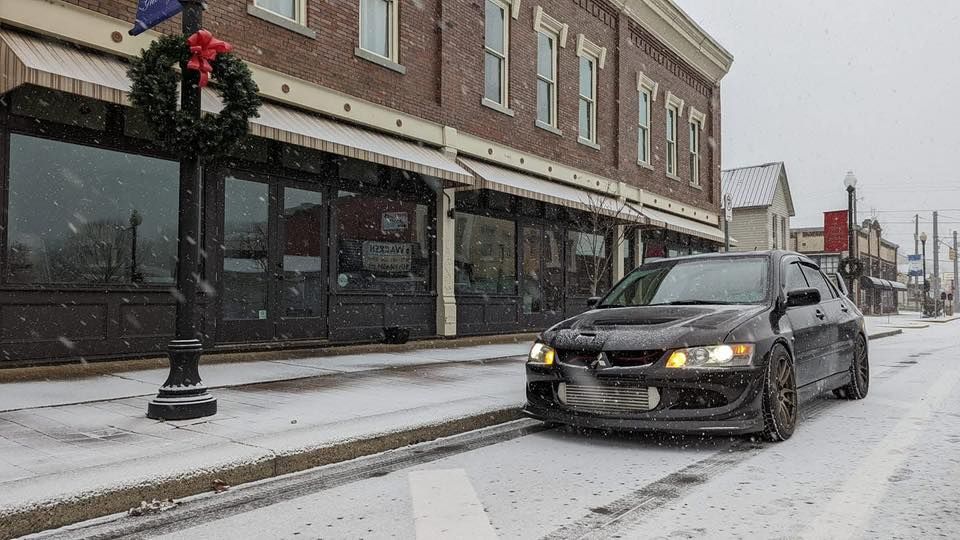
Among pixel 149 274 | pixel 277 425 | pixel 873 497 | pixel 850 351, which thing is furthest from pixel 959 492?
pixel 149 274

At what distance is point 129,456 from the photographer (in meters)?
4.78

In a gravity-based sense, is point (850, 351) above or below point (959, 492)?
above

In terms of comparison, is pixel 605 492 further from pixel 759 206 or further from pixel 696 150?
pixel 759 206

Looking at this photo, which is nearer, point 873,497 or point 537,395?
point 873,497

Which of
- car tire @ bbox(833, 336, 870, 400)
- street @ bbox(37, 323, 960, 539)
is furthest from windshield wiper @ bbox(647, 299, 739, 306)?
car tire @ bbox(833, 336, 870, 400)

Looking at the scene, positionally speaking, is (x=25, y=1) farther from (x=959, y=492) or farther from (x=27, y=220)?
(x=959, y=492)

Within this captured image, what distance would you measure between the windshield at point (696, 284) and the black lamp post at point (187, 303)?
368 cm

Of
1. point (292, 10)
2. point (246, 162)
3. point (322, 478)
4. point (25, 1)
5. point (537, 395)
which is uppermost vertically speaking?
point (292, 10)

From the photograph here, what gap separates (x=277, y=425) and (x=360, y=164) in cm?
698

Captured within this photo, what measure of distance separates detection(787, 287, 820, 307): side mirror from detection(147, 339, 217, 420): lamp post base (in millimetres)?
4872

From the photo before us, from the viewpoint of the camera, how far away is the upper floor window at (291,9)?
10797mm

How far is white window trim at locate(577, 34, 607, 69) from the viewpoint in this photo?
18.0 m

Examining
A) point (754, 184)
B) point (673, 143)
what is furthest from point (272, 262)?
point (754, 184)

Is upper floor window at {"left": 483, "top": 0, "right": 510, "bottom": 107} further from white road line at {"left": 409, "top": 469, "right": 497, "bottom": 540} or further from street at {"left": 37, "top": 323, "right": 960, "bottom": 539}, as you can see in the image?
white road line at {"left": 409, "top": 469, "right": 497, "bottom": 540}
